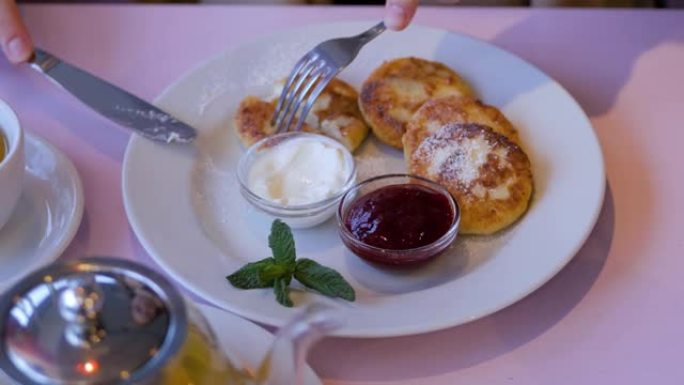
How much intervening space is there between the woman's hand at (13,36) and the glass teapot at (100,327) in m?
0.96

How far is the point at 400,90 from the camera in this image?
1.68 m

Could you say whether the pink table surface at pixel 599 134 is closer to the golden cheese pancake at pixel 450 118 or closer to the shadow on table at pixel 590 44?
the shadow on table at pixel 590 44

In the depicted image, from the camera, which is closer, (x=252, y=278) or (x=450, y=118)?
(x=252, y=278)

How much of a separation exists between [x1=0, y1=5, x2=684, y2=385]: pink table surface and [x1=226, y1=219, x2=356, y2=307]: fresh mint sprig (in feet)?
0.26

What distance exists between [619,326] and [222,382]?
1.99 ft

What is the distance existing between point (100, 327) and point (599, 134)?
1.09 meters

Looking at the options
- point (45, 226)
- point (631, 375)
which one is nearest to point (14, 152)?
point (45, 226)

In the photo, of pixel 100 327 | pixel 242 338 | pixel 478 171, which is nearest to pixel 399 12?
pixel 478 171

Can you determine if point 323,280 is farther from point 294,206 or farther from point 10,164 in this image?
point 10,164

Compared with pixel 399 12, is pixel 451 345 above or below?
below

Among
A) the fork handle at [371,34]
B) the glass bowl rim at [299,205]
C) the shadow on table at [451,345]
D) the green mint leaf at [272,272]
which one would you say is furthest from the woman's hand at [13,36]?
the shadow on table at [451,345]

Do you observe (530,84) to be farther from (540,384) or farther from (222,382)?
(222,382)

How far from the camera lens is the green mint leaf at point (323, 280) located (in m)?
1.26

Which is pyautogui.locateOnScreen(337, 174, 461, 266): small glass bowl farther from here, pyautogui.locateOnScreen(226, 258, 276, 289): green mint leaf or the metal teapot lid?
the metal teapot lid
